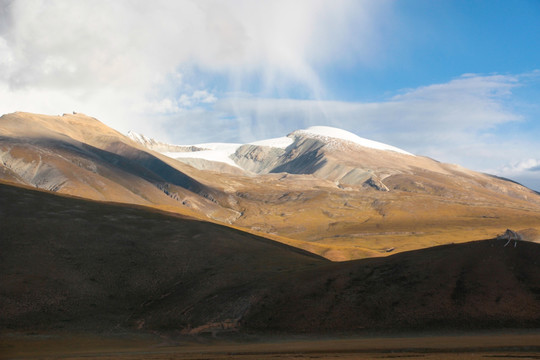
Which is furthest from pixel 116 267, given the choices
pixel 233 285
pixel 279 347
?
pixel 279 347

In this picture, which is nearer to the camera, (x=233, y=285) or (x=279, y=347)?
(x=279, y=347)

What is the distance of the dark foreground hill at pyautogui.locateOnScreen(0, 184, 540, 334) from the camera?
6488 centimetres

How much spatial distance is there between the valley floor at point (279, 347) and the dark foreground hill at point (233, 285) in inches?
207

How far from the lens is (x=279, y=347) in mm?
57094

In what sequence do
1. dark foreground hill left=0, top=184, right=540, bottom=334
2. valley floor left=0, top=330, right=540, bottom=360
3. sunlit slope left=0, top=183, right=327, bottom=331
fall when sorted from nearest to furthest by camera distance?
valley floor left=0, top=330, right=540, bottom=360
dark foreground hill left=0, top=184, right=540, bottom=334
sunlit slope left=0, top=183, right=327, bottom=331

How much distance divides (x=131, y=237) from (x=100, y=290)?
1127 inches

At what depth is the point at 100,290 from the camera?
90562 millimetres

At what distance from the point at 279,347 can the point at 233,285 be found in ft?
105

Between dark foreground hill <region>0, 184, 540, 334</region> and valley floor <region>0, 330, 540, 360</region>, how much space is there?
5250 mm

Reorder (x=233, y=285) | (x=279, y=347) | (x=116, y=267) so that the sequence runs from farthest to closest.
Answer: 1. (x=116, y=267)
2. (x=233, y=285)
3. (x=279, y=347)

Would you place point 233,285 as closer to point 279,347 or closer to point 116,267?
point 116,267

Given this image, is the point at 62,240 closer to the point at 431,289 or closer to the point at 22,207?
the point at 22,207

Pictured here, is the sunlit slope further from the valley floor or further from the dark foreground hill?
the valley floor

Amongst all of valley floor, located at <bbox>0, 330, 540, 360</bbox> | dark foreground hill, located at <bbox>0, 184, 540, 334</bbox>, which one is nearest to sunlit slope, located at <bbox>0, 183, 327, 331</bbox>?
dark foreground hill, located at <bbox>0, 184, 540, 334</bbox>
